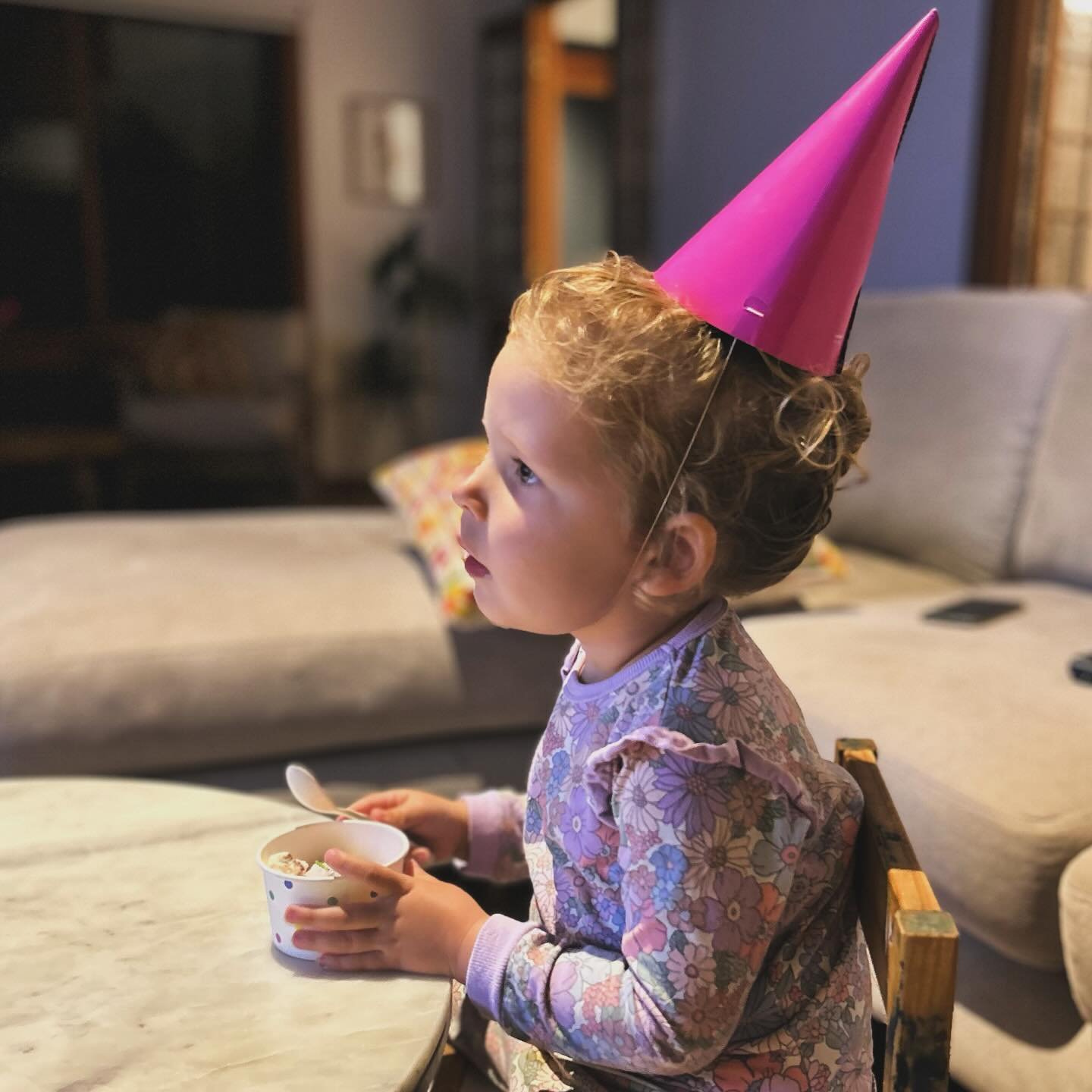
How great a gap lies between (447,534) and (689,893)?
1.34 meters

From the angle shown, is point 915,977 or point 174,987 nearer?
point 915,977

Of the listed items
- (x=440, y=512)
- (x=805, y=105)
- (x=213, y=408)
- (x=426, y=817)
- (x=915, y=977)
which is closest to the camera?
(x=915, y=977)

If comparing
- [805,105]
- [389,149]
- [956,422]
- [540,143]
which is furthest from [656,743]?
[389,149]

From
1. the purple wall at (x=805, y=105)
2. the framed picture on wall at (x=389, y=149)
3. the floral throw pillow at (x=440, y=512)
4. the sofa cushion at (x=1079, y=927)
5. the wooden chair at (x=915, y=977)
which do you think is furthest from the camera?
the framed picture on wall at (x=389, y=149)

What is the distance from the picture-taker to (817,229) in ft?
2.10

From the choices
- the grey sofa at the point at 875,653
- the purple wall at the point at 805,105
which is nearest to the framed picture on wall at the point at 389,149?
the purple wall at the point at 805,105

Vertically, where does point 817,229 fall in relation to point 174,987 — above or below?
above

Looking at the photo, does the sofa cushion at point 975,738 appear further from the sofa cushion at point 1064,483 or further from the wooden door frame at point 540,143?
the wooden door frame at point 540,143

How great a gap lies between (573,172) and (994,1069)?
6.78 m

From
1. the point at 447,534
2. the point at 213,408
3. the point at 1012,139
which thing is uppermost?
the point at 1012,139

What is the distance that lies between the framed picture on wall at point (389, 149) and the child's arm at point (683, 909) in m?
5.33

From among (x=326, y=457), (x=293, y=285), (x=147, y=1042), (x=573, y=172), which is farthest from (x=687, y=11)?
(x=147, y=1042)

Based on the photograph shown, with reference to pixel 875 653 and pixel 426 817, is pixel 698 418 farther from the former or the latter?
pixel 875 653

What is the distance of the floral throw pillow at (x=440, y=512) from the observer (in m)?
1.72
